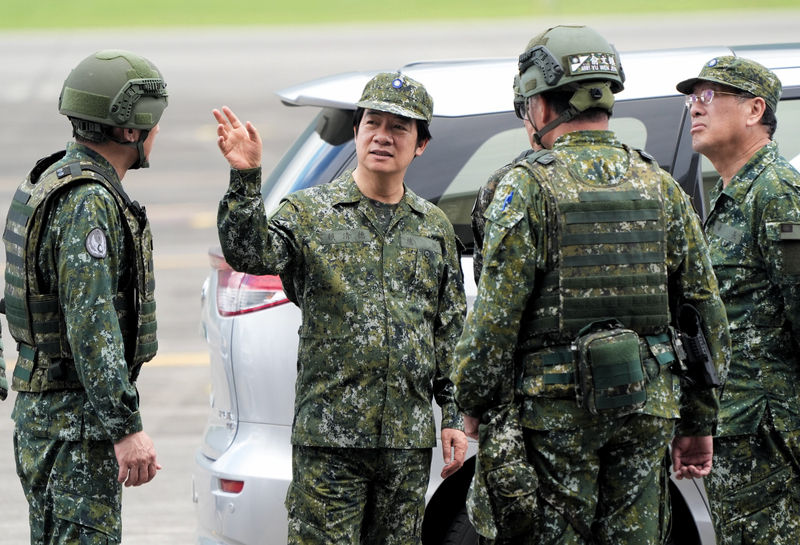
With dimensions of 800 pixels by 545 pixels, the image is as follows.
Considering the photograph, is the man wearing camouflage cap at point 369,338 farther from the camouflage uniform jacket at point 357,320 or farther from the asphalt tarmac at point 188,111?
the asphalt tarmac at point 188,111

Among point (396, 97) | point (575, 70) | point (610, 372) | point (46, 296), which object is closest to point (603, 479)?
point (610, 372)

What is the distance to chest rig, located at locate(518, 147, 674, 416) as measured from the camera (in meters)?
2.81

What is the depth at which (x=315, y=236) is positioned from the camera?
3.35m

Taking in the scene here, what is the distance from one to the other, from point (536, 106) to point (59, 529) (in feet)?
6.39

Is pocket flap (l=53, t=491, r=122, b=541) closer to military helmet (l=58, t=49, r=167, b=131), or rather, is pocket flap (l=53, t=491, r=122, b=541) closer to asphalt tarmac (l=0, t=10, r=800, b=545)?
military helmet (l=58, t=49, r=167, b=131)

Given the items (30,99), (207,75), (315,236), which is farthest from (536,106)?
(207,75)

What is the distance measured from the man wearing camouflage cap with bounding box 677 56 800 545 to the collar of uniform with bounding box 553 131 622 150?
33.3 inches

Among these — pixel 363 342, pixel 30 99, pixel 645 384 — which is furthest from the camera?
pixel 30 99

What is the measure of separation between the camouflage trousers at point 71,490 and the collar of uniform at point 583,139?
1.67 m

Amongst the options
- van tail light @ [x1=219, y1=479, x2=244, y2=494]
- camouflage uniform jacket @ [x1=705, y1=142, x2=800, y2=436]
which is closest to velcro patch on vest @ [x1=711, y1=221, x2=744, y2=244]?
camouflage uniform jacket @ [x1=705, y1=142, x2=800, y2=436]

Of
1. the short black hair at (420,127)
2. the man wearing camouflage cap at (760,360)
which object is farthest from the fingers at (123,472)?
the man wearing camouflage cap at (760,360)

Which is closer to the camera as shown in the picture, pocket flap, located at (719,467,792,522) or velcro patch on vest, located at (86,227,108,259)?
velcro patch on vest, located at (86,227,108,259)

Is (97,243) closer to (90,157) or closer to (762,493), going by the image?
(90,157)

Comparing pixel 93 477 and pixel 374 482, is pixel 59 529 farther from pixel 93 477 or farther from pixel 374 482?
pixel 374 482
